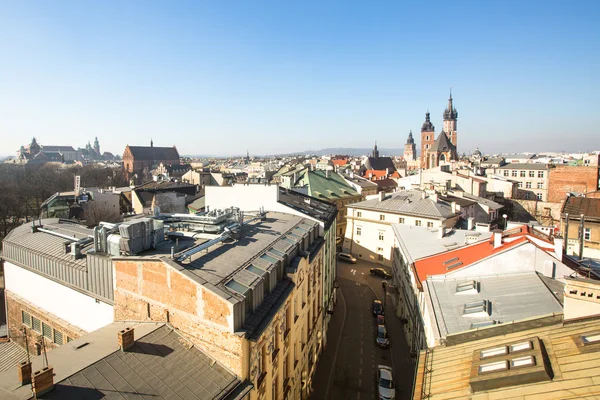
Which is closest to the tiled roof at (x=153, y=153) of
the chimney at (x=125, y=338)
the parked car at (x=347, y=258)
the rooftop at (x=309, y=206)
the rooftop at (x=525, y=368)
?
the parked car at (x=347, y=258)

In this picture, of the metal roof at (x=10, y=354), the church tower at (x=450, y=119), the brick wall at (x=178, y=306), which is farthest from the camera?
the church tower at (x=450, y=119)

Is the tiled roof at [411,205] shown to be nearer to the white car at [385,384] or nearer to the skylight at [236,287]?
the white car at [385,384]

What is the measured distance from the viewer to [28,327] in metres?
21.5

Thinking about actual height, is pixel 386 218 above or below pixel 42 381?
below

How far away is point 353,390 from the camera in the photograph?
79.9 feet

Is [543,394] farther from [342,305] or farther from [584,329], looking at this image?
[342,305]

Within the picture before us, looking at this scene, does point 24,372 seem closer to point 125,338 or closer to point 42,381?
point 42,381

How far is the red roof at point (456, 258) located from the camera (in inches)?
973

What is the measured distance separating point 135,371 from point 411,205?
40.0 meters

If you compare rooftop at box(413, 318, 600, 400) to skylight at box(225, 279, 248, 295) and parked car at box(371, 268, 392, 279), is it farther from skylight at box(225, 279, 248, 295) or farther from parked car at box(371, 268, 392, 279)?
parked car at box(371, 268, 392, 279)

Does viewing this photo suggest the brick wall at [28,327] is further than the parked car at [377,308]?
No

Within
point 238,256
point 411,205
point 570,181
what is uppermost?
point 570,181

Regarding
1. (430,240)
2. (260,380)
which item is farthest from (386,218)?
(260,380)

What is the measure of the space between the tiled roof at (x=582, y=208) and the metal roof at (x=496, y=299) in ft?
63.8
